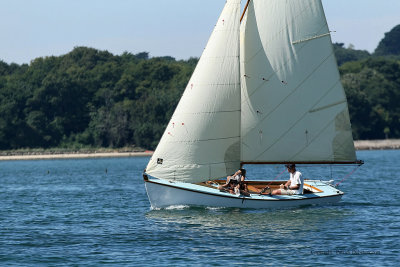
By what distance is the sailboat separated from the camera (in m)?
37.1

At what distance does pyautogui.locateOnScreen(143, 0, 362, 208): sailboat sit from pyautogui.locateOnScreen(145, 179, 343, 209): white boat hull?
0.15ft

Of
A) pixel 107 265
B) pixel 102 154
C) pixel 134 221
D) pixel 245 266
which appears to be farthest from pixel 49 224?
pixel 102 154

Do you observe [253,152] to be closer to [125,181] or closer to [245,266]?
[245,266]

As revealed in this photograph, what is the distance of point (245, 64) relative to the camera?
125 feet

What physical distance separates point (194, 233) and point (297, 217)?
6.14 m

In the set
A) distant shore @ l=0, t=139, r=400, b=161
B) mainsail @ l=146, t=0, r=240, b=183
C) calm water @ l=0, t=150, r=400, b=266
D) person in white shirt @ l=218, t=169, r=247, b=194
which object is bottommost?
calm water @ l=0, t=150, r=400, b=266

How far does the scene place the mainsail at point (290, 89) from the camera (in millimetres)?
38219

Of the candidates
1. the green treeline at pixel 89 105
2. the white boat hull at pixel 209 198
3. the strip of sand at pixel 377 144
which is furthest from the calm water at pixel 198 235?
the strip of sand at pixel 377 144

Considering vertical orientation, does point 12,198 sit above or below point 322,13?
below

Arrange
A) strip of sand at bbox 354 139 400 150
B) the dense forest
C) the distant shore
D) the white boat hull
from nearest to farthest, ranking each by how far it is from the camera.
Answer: the white boat hull → the distant shore → the dense forest → strip of sand at bbox 354 139 400 150

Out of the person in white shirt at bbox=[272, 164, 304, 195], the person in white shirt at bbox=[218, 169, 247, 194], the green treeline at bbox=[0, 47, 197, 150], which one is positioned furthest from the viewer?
the green treeline at bbox=[0, 47, 197, 150]

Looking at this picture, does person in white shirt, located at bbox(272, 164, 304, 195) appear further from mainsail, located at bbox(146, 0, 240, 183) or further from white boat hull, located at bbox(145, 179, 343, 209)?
mainsail, located at bbox(146, 0, 240, 183)

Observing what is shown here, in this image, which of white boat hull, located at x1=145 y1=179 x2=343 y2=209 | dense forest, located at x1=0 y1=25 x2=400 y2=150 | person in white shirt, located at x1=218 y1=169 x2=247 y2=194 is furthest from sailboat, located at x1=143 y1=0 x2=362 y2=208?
dense forest, located at x1=0 y1=25 x2=400 y2=150

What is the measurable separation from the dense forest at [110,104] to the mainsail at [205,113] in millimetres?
123504
